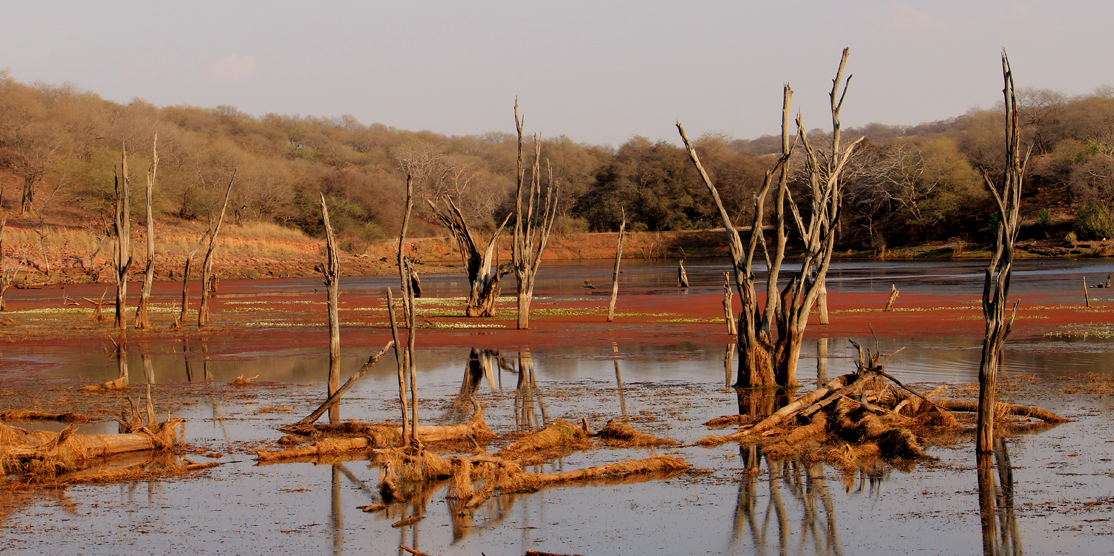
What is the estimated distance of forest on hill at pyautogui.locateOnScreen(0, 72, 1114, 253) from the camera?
210 ft

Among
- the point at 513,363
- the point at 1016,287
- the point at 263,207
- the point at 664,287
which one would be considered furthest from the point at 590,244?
the point at 513,363

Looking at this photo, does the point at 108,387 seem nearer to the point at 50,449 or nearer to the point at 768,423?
the point at 50,449

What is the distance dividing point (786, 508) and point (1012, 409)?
4.88 m

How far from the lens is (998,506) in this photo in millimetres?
8375

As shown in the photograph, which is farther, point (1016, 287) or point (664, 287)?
point (664, 287)

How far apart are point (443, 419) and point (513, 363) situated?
6.49m

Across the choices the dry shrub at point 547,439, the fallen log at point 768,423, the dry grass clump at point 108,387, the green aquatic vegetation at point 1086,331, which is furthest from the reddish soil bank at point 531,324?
the fallen log at point 768,423

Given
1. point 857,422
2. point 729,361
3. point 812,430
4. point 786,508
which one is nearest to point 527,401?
point 812,430

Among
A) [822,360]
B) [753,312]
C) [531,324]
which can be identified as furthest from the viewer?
[531,324]

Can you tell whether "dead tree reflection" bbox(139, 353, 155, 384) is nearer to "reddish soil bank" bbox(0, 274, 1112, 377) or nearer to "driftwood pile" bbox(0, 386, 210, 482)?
"reddish soil bank" bbox(0, 274, 1112, 377)

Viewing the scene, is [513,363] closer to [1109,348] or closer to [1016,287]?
[1109,348]

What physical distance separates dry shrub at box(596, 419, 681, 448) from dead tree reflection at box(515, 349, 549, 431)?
3.79 feet

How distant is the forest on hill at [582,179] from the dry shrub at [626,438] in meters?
44.9

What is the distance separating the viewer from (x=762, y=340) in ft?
48.9
